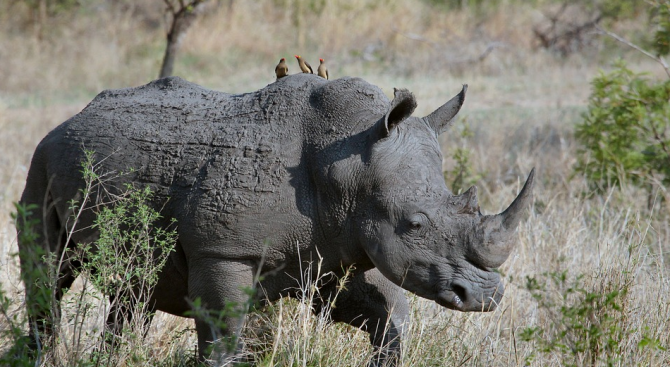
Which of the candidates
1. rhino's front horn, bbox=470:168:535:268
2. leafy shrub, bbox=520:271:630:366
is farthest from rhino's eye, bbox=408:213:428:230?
leafy shrub, bbox=520:271:630:366

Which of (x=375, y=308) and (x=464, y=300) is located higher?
(x=464, y=300)

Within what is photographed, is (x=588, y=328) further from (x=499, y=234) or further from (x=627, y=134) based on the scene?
(x=627, y=134)

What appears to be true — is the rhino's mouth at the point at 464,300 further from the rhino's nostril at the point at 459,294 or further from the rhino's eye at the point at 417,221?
the rhino's eye at the point at 417,221

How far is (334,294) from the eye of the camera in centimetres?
416

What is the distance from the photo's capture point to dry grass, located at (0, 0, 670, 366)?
4.30m

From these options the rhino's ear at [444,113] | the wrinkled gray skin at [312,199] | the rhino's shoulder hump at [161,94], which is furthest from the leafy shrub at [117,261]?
the rhino's ear at [444,113]

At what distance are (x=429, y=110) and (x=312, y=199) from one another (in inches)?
302

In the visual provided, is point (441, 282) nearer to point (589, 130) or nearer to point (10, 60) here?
point (589, 130)

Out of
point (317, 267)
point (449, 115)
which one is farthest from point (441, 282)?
point (449, 115)

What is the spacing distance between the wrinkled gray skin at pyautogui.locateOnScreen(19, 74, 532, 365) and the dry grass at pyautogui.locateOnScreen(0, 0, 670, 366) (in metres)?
0.26

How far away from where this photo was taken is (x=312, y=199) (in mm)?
3779

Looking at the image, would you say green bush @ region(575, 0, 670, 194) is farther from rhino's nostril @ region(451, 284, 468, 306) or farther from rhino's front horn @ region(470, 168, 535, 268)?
rhino's nostril @ region(451, 284, 468, 306)

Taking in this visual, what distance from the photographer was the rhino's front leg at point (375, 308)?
412cm

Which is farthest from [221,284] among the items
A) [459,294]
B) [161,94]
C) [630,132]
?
[630,132]
